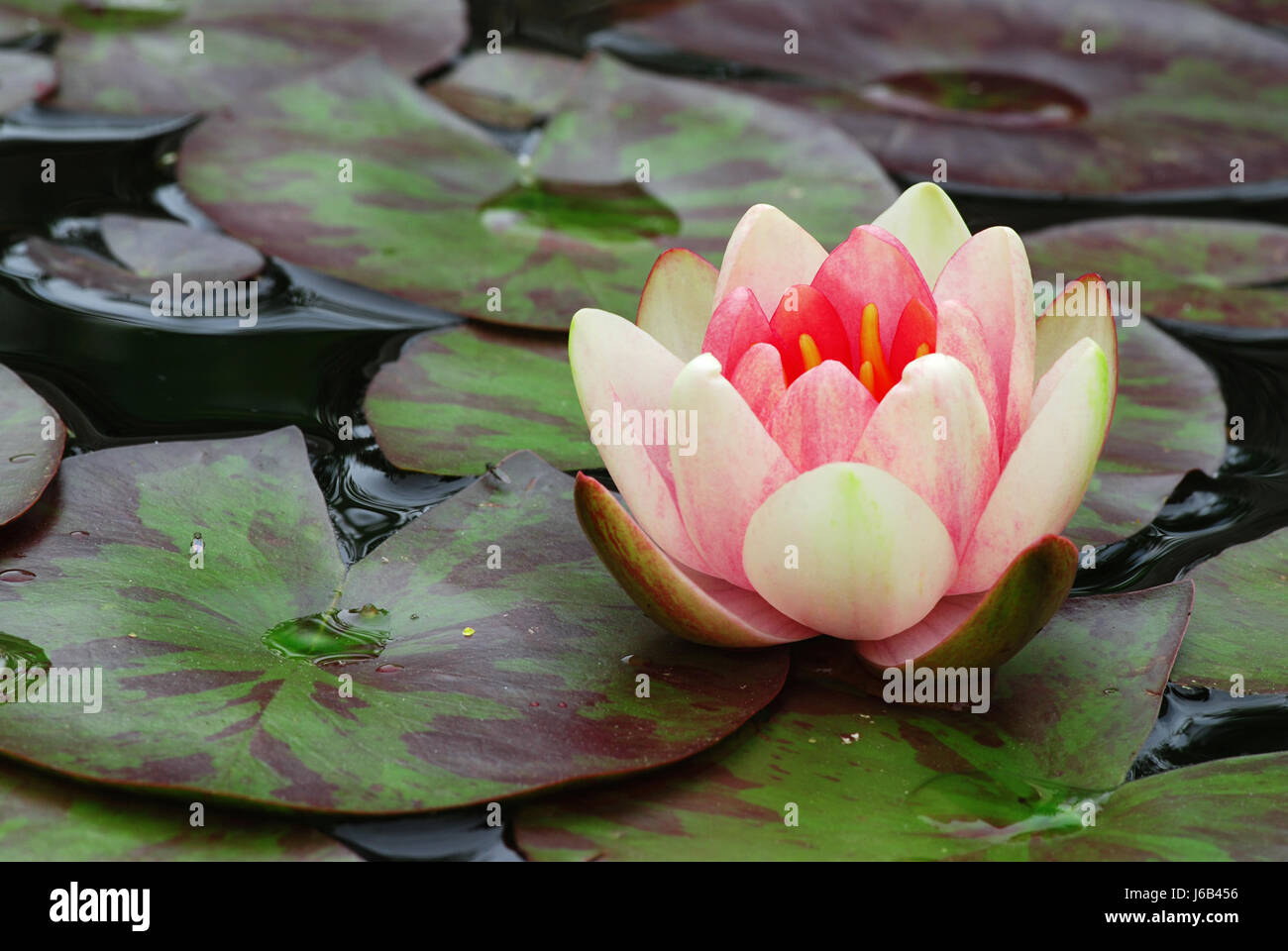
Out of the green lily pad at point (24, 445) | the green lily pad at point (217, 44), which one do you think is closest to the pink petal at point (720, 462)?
the green lily pad at point (24, 445)

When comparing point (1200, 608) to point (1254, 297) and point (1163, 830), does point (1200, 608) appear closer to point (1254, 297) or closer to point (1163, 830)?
point (1163, 830)

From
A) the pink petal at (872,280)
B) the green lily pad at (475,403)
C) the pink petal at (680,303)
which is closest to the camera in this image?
the pink petal at (872,280)

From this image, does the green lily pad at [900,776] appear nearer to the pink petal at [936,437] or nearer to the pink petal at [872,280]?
the pink petal at [936,437]

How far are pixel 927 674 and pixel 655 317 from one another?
47 centimetres

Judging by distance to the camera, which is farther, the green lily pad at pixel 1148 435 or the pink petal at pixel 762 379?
the green lily pad at pixel 1148 435

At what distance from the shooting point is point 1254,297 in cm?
192

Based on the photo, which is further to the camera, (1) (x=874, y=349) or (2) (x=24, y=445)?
(2) (x=24, y=445)

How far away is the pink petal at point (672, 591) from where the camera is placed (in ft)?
3.37

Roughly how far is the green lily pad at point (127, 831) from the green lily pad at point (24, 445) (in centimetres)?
28

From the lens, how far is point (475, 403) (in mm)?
1557

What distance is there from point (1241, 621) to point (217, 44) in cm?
223

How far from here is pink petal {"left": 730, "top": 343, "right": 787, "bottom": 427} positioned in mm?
1058

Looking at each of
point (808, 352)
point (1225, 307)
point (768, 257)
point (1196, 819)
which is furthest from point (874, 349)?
point (1225, 307)

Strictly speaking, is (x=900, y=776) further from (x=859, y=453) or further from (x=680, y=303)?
(x=680, y=303)
